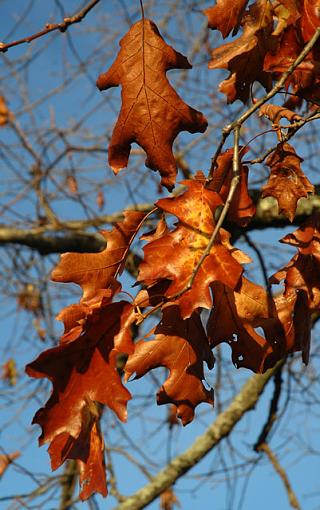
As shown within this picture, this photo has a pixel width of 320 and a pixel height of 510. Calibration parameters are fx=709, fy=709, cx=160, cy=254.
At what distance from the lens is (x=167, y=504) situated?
325 centimetres

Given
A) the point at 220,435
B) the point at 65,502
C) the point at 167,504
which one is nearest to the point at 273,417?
the point at 220,435

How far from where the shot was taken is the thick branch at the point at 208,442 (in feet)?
9.15

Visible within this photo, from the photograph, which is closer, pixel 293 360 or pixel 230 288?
pixel 230 288

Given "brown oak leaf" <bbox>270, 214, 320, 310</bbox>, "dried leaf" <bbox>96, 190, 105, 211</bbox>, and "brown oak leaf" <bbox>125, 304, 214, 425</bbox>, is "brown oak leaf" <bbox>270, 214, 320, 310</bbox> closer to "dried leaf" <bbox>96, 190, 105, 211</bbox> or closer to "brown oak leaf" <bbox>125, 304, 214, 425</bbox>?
"brown oak leaf" <bbox>125, 304, 214, 425</bbox>

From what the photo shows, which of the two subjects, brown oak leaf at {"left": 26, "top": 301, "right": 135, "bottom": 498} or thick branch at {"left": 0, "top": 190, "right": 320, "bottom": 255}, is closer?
brown oak leaf at {"left": 26, "top": 301, "right": 135, "bottom": 498}

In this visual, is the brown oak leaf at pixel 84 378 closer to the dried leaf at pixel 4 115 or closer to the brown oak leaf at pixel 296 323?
the brown oak leaf at pixel 296 323

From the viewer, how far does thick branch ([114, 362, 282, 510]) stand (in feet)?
9.15

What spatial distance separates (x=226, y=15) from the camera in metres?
1.24

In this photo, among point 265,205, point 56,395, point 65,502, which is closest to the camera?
point 56,395

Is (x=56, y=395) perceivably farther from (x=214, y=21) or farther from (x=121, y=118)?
(x=214, y=21)

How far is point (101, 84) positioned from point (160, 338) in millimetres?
470

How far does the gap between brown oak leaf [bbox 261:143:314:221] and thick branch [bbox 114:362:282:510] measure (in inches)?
63.5

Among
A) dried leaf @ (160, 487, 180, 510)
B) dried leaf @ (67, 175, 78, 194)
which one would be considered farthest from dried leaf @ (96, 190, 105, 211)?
dried leaf @ (160, 487, 180, 510)

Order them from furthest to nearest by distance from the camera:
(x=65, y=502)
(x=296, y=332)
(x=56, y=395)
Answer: (x=65, y=502) < (x=296, y=332) < (x=56, y=395)
